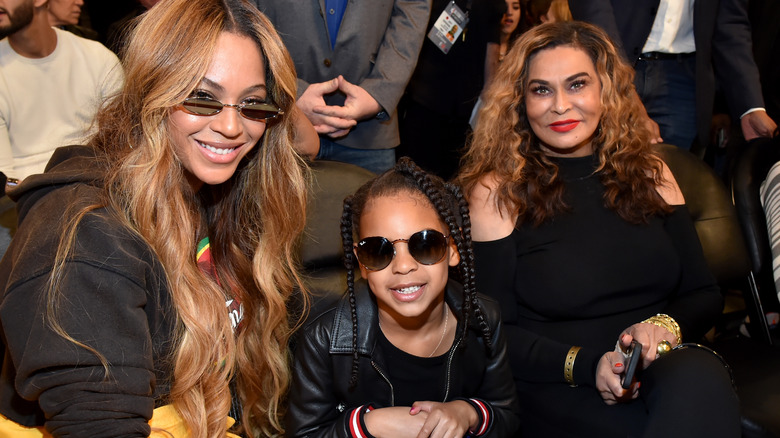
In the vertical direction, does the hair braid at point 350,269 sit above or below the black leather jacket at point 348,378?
above

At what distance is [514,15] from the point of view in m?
4.51

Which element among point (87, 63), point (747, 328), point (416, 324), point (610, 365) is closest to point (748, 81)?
point (747, 328)

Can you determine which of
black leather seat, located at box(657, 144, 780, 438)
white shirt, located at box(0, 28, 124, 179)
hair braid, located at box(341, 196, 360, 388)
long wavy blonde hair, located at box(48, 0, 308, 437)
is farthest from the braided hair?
white shirt, located at box(0, 28, 124, 179)

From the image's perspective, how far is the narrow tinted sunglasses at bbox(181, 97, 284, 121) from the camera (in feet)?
5.68

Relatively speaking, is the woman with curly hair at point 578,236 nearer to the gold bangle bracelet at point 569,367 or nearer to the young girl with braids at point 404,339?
the gold bangle bracelet at point 569,367

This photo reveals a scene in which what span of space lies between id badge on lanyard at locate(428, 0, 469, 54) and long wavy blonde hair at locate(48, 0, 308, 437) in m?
1.72

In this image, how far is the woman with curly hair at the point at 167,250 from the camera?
1485 mm

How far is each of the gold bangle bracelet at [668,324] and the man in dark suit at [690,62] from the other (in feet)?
5.20

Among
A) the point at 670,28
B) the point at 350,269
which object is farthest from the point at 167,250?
the point at 670,28

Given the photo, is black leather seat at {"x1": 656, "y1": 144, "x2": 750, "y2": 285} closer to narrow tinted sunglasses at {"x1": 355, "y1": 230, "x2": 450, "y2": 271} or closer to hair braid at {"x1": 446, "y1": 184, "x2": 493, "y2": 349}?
hair braid at {"x1": 446, "y1": 184, "x2": 493, "y2": 349}

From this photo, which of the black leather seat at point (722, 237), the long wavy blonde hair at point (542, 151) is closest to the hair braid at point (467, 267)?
the long wavy blonde hair at point (542, 151)

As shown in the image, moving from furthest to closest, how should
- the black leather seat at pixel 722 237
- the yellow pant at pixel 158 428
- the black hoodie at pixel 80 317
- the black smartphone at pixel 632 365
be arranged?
the black leather seat at pixel 722 237, the black smartphone at pixel 632 365, the yellow pant at pixel 158 428, the black hoodie at pixel 80 317

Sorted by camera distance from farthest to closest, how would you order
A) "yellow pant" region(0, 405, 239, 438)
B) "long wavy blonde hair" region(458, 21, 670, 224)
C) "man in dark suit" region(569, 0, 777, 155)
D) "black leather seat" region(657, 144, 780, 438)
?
"man in dark suit" region(569, 0, 777, 155) < "black leather seat" region(657, 144, 780, 438) < "long wavy blonde hair" region(458, 21, 670, 224) < "yellow pant" region(0, 405, 239, 438)

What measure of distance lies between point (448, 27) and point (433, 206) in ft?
6.07
